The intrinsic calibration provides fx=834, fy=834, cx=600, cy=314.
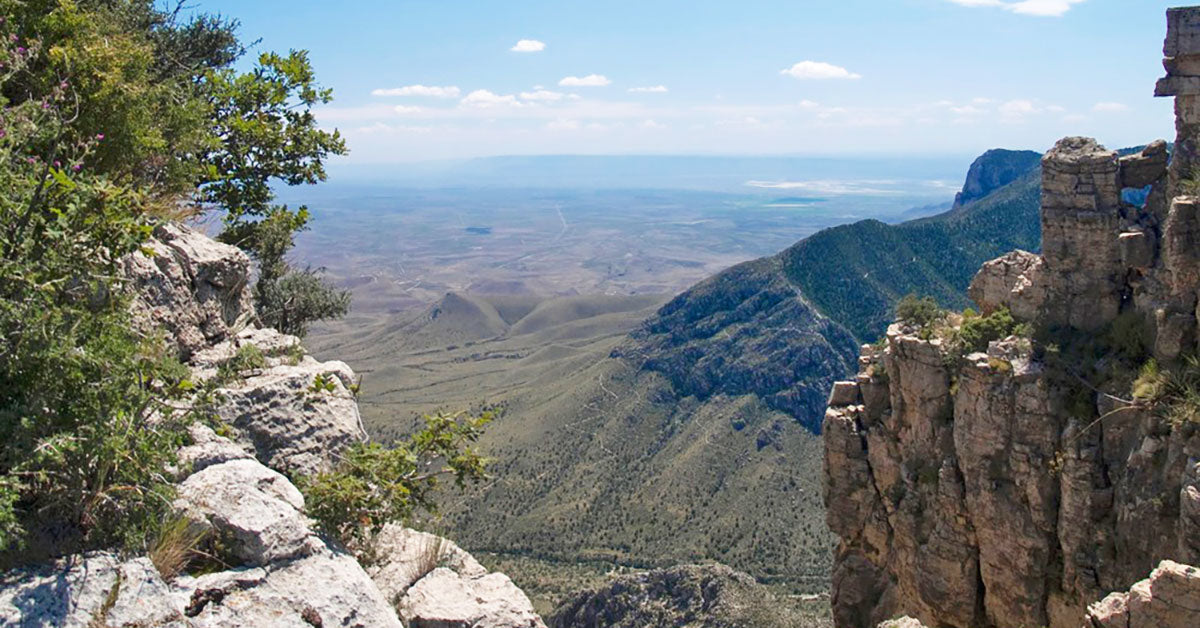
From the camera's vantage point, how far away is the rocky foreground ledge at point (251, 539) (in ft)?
23.2

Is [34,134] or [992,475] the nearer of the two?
[34,134]

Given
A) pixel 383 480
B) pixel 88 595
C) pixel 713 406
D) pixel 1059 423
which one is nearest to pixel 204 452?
pixel 383 480

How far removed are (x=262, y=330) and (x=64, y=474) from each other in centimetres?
582

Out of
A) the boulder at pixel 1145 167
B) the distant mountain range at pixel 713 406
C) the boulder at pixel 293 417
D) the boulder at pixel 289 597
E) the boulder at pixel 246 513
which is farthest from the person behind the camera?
the distant mountain range at pixel 713 406

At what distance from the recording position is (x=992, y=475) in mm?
18422

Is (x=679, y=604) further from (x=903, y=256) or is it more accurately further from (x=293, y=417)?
(x=903, y=256)

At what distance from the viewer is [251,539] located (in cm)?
813

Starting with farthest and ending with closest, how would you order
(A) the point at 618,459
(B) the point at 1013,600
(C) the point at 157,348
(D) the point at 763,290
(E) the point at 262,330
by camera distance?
Answer: (D) the point at 763,290 < (A) the point at 618,459 < (B) the point at 1013,600 < (E) the point at 262,330 < (C) the point at 157,348

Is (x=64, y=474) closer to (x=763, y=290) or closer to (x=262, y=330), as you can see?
(x=262, y=330)

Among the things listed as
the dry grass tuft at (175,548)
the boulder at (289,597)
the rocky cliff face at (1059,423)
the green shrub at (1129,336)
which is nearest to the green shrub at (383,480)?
the boulder at (289,597)

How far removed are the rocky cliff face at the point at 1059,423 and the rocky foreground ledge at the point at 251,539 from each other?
1192cm

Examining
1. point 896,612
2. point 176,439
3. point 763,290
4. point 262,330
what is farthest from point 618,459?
point 176,439

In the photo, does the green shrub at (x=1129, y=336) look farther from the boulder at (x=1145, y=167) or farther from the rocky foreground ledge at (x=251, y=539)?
the rocky foreground ledge at (x=251, y=539)

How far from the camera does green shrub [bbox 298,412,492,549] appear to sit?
30.3ft
